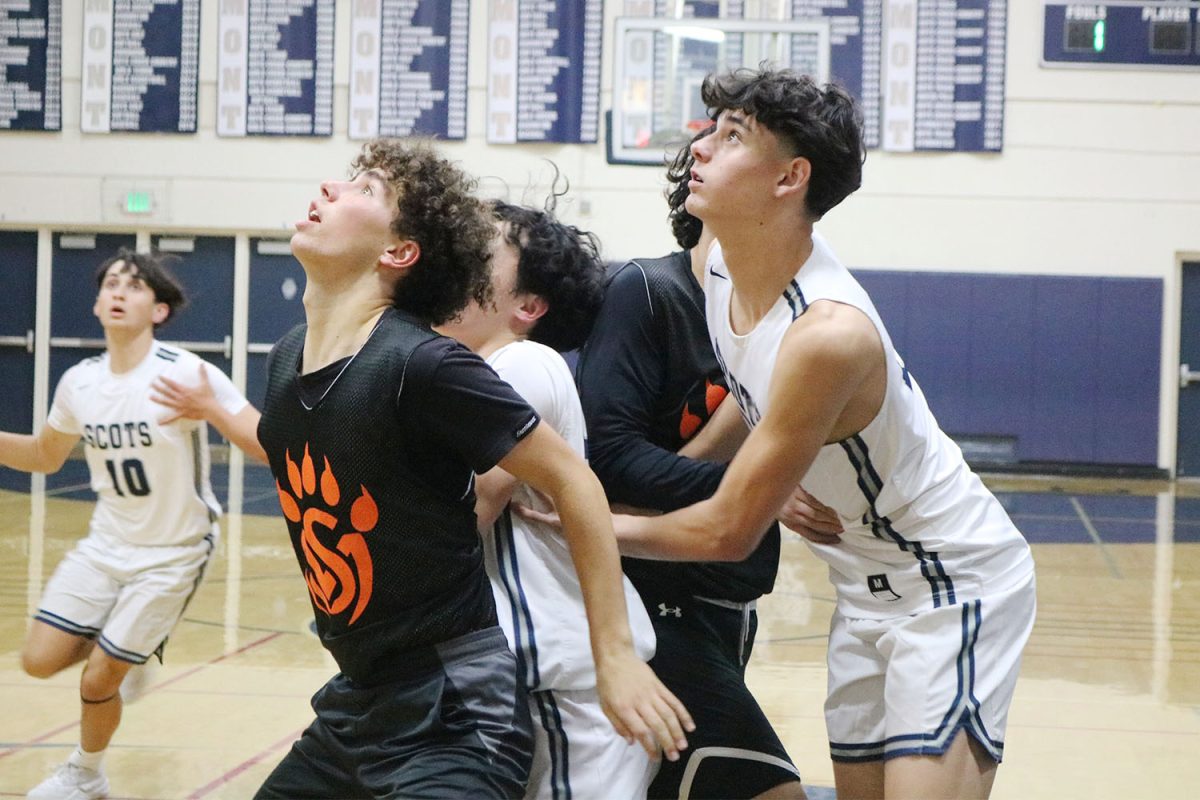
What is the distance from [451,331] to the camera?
2623 mm

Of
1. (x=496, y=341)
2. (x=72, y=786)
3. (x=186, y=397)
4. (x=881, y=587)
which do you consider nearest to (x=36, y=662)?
(x=72, y=786)

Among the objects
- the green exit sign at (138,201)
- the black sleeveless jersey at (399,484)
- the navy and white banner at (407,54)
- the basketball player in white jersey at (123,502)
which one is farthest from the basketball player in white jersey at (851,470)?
the green exit sign at (138,201)

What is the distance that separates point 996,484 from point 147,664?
9231 mm

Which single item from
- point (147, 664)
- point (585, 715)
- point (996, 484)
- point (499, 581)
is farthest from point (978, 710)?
point (996, 484)

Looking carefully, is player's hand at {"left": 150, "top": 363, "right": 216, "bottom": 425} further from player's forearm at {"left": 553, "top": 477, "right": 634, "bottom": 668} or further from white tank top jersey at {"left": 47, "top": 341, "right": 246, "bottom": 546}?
player's forearm at {"left": 553, "top": 477, "right": 634, "bottom": 668}

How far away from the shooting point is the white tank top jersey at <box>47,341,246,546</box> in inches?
171

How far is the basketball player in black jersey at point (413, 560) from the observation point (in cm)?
201

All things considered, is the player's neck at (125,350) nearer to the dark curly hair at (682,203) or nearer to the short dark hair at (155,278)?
the short dark hair at (155,278)

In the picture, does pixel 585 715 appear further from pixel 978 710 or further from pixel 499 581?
pixel 978 710

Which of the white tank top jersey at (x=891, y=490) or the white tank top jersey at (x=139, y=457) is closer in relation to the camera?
the white tank top jersey at (x=891, y=490)

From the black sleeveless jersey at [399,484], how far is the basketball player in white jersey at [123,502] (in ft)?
5.97

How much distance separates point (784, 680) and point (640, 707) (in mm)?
3464

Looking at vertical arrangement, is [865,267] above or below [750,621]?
above

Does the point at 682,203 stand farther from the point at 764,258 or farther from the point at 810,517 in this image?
the point at 810,517
